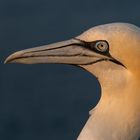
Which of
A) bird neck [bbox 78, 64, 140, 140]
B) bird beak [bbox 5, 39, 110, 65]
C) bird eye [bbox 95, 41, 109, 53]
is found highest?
bird eye [bbox 95, 41, 109, 53]

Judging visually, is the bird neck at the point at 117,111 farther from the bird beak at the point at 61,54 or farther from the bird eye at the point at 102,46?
the bird beak at the point at 61,54

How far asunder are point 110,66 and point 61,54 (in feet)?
→ 1.63

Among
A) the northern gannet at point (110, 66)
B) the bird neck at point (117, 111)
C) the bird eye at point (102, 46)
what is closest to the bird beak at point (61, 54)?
the northern gannet at point (110, 66)

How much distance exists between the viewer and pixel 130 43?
8.57 meters

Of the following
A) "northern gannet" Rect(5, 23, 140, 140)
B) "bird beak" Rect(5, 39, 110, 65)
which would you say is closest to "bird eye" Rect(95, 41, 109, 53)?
"northern gannet" Rect(5, 23, 140, 140)

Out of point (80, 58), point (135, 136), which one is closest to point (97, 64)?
point (80, 58)

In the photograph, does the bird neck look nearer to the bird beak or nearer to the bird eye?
the bird eye

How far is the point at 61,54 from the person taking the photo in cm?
902

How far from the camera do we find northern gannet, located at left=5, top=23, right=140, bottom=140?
866 cm

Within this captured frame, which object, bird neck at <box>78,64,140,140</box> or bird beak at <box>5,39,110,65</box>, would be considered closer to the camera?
bird neck at <box>78,64,140,140</box>

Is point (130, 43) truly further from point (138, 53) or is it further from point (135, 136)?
point (135, 136)

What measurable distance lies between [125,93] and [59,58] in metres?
0.76

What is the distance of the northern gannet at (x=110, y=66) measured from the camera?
8664 mm

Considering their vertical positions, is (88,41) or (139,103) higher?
(88,41)
